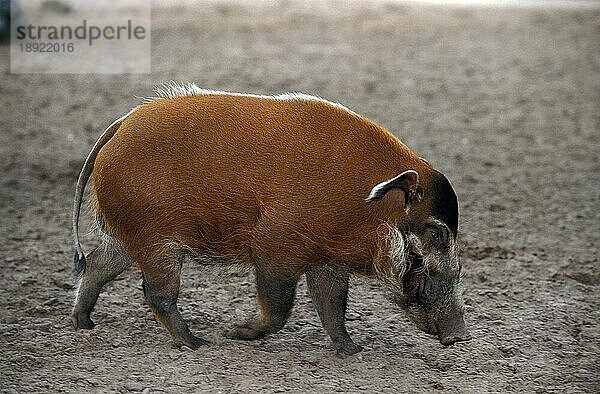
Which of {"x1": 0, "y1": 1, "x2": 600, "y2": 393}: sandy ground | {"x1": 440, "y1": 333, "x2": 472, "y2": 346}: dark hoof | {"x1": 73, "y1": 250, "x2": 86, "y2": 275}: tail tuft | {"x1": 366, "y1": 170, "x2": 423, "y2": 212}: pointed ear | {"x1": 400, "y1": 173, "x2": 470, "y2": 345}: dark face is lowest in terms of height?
{"x1": 0, "y1": 1, "x2": 600, "y2": 393}: sandy ground

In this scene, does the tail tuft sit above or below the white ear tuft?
below

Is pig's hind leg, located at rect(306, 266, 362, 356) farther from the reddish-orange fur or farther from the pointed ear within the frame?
the pointed ear

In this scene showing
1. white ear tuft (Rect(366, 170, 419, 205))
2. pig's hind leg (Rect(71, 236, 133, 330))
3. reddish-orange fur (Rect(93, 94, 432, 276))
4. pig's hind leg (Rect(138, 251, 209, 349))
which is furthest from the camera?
pig's hind leg (Rect(71, 236, 133, 330))

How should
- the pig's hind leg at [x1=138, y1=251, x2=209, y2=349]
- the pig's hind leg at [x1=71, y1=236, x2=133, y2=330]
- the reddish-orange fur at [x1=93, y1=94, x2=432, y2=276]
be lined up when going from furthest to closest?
the pig's hind leg at [x1=71, y1=236, x2=133, y2=330]
the pig's hind leg at [x1=138, y1=251, x2=209, y2=349]
the reddish-orange fur at [x1=93, y1=94, x2=432, y2=276]

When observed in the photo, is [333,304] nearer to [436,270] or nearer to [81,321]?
[436,270]

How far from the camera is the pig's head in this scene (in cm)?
397

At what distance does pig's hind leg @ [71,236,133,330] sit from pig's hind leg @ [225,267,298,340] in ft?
2.31

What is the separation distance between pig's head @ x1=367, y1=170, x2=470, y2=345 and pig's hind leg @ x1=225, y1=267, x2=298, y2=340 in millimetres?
391

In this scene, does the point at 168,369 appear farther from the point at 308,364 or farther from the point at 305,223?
the point at 305,223

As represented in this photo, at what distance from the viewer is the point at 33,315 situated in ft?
15.4

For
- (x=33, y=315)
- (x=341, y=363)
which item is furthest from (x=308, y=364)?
(x=33, y=315)

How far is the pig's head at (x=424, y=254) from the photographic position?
3.97 meters

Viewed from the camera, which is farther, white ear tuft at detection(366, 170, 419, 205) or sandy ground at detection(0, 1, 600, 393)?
sandy ground at detection(0, 1, 600, 393)

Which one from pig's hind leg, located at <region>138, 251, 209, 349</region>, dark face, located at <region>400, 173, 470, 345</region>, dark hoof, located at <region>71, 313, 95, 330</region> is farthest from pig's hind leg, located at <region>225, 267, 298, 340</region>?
dark hoof, located at <region>71, 313, 95, 330</region>
